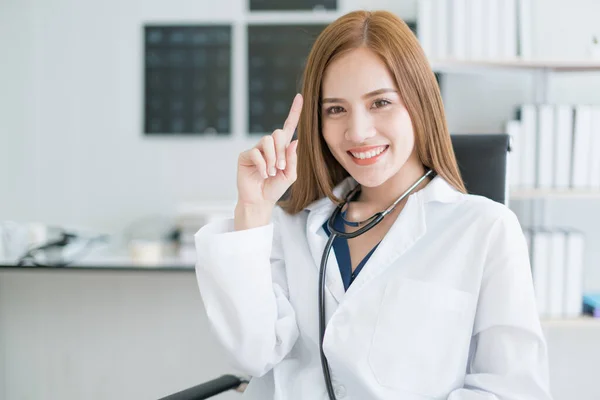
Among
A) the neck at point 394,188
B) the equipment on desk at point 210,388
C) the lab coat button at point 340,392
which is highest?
the neck at point 394,188

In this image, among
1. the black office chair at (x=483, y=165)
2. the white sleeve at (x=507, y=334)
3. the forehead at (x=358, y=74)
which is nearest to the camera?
the white sleeve at (x=507, y=334)

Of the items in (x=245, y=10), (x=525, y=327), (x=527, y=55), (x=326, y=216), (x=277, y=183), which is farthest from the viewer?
(x=245, y=10)

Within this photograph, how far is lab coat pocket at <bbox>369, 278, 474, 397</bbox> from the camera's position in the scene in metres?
1.13

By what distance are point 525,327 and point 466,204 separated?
26cm

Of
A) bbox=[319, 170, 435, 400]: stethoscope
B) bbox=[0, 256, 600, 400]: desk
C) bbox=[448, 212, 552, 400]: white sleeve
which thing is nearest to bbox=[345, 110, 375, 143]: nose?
bbox=[319, 170, 435, 400]: stethoscope

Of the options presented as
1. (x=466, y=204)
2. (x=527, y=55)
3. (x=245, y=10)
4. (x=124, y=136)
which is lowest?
(x=466, y=204)

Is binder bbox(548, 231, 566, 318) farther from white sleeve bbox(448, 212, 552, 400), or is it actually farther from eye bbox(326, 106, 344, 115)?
eye bbox(326, 106, 344, 115)

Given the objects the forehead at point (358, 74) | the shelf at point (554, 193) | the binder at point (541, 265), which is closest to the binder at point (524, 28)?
the shelf at point (554, 193)

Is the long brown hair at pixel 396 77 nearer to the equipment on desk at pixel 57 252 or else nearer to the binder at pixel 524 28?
the binder at pixel 524 28

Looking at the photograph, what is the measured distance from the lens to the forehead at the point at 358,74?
45.9 inches

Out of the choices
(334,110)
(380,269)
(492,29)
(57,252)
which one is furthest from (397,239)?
(57,252)

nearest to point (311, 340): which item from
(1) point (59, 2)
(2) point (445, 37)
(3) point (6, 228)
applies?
(2) point (445, 37)

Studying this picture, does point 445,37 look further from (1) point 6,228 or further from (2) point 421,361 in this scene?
(1) point 6,228

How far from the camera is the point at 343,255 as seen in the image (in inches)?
50.3
